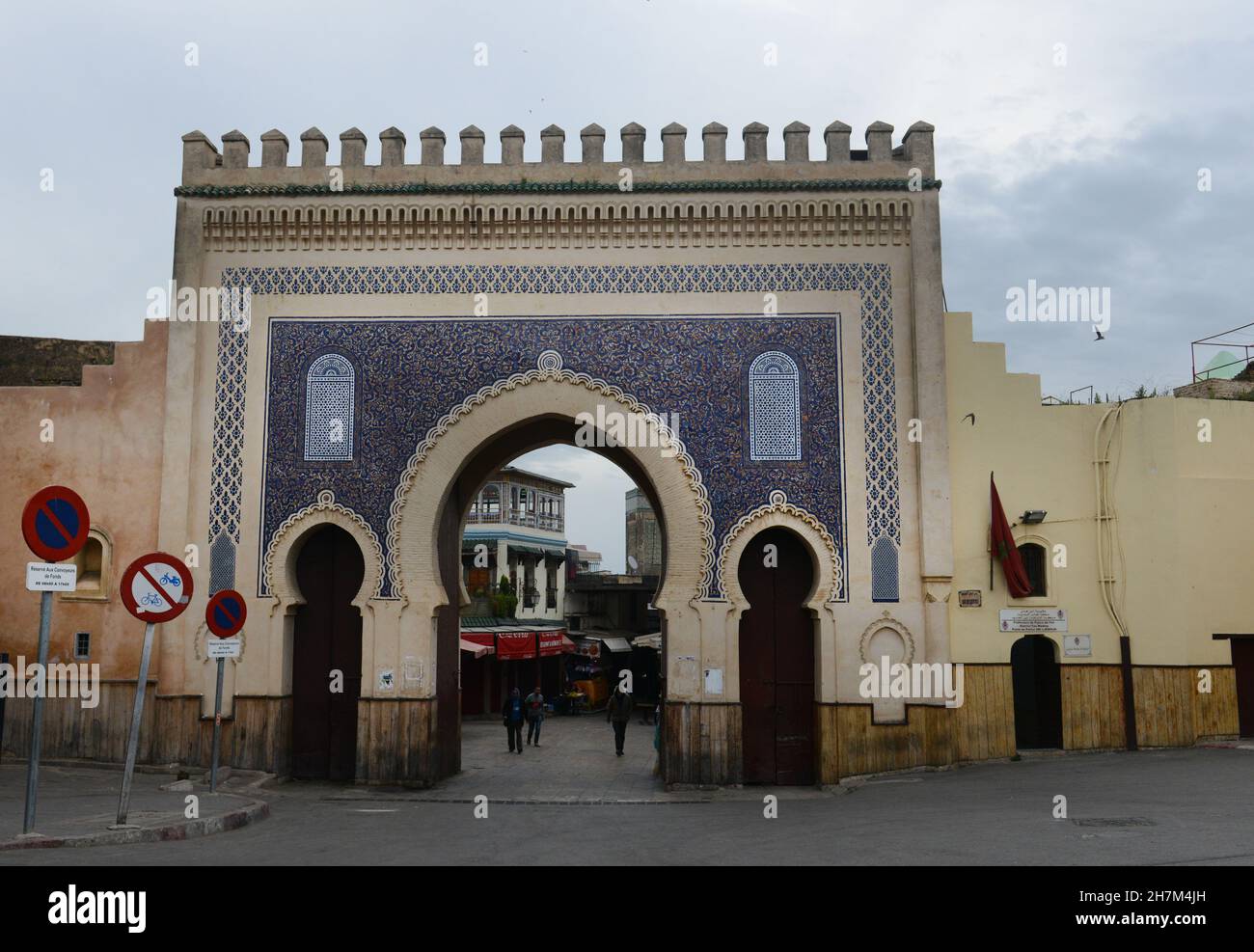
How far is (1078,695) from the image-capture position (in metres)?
13.1

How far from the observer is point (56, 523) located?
7.45 metres

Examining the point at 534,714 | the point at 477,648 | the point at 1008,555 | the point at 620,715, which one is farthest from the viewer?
the point at 477,648

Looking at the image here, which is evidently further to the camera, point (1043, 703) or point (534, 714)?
point (534, 714)

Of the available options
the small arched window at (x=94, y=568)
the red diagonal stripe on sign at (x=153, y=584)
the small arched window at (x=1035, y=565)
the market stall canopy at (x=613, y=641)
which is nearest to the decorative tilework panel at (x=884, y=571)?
the small arched window at (x=1035, y=565)

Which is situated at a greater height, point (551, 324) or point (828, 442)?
point (551, 324)

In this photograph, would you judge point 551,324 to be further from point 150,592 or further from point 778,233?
point 150,592

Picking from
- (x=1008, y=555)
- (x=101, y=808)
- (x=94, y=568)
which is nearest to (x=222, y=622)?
(x=101, y=808)

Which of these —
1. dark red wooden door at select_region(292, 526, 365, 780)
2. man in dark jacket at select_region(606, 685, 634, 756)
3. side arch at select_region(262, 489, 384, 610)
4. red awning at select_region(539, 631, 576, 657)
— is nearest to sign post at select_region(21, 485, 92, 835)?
side arch at select_region(262, 489, 384, 610)

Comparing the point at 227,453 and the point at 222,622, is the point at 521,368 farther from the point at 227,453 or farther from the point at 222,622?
the point at 222,622

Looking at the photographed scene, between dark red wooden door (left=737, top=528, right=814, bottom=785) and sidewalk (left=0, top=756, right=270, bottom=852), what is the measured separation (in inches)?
228

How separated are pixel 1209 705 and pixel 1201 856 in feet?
23.7

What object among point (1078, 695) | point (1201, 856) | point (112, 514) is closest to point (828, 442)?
point (1078, 695)

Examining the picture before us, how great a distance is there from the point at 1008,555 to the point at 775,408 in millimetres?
3281

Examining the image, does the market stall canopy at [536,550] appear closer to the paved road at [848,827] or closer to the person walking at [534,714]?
the person walking at [534,714]
